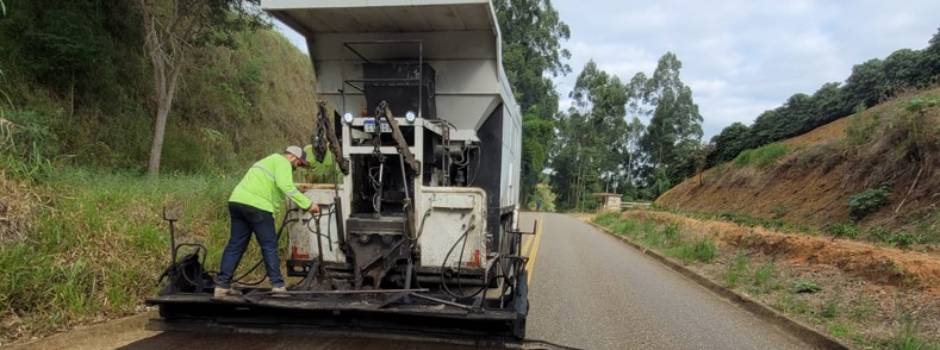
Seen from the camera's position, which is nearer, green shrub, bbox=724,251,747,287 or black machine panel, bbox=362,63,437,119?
black machine panel, bbox=362,63,437,119

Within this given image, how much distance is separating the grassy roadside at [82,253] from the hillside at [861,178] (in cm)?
1009

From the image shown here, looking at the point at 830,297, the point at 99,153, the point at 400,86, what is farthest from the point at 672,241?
the point at 99,153

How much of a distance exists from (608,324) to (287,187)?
3536 mm

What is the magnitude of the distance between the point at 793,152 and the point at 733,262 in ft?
36.9

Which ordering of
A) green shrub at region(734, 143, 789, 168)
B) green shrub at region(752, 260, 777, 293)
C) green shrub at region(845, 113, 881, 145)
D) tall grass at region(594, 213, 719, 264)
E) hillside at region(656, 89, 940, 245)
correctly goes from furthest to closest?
green shrub at region(734, 143, 789, 168) → green shrub at region(845, 113, 881, 145) → tall grass at region(594, 213, 719, 264) → hillside at region(656, 89, 940, 245) → green shrub at region(752, 260, 777, 293)

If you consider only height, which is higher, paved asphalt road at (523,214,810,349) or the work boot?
the work boot

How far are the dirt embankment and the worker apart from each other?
262 inches

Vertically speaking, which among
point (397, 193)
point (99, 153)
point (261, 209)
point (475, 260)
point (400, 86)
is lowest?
point (475, 260)

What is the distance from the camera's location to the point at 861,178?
12.8m

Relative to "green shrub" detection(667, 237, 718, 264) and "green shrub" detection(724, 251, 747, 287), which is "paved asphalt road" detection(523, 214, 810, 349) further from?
"green shrub" detection(667, 237, 718, 264)

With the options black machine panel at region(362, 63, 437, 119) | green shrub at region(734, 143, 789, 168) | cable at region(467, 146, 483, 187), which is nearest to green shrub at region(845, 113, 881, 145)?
green shrub at region(734, 143, 789, 168)

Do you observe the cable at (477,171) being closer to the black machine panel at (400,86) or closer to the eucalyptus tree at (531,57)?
the black machine panel at (400,86)

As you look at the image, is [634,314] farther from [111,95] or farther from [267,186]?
[111,95]

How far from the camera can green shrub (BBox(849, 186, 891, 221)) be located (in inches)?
432
